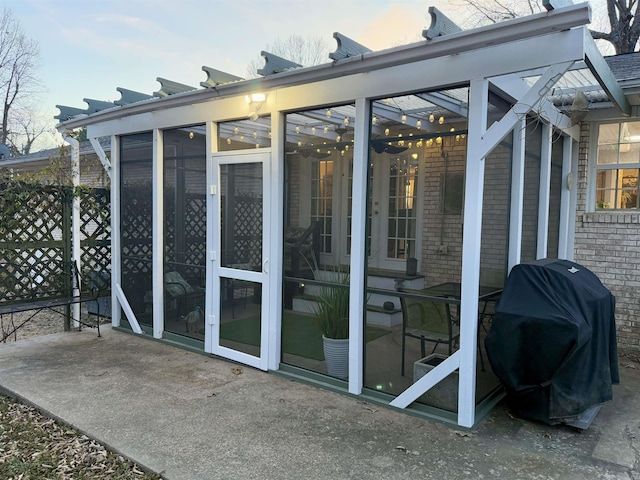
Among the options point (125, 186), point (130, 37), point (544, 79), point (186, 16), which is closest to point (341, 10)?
point (186, 16)

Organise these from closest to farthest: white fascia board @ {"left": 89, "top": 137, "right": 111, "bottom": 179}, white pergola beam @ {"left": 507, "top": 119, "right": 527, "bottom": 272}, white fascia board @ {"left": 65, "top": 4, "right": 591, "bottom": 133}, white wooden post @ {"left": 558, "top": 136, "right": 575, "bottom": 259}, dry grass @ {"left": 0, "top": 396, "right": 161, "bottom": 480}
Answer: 1. white fascia board @ {"left": 65, "top": 4, "right": 591, "bottom": 133}
2. dry grass @ {"left": 0, "top": 396, "right": 161, "bottom": 480}
3. white pergola beam @ {"left": 507, "top": 119, "right": 527, "bottom": 272}
4. white wooden post @ {"left": 558, "top": 136, "right": 575, "bottom": 259}
5. white fascia board @ {"left": 89, "top": 137, "right": 111, "bottom": 179}

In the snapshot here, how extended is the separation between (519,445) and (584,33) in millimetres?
2496

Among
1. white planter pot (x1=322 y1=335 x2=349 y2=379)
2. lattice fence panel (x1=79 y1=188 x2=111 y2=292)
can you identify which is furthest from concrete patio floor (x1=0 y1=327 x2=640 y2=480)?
lattice fence panel (x1=79 y1=188 x2=111 y2=292)

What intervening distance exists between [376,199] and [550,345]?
1.57 m

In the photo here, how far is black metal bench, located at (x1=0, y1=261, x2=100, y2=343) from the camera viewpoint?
Answer: 505 cm

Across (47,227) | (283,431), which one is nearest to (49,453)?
(283,431)

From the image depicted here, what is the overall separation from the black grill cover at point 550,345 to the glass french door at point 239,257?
6.65 feet

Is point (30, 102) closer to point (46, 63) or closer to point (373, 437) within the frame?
point (46, 63)

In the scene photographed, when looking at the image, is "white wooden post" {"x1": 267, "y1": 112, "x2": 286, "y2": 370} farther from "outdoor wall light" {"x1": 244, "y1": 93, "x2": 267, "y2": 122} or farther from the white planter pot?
the white planter pot

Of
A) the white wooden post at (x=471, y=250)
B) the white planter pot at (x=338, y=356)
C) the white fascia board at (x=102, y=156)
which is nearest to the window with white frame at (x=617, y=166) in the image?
the white wooden post at (x=471, y=250)

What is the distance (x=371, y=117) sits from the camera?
3572 mm

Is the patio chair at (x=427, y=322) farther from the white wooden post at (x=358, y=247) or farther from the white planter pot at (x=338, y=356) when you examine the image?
the white planter pot at (x=338, y=356)

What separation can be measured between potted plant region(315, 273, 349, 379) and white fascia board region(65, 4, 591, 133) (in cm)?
160

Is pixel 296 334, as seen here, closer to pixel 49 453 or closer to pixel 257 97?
pixel 49 453
